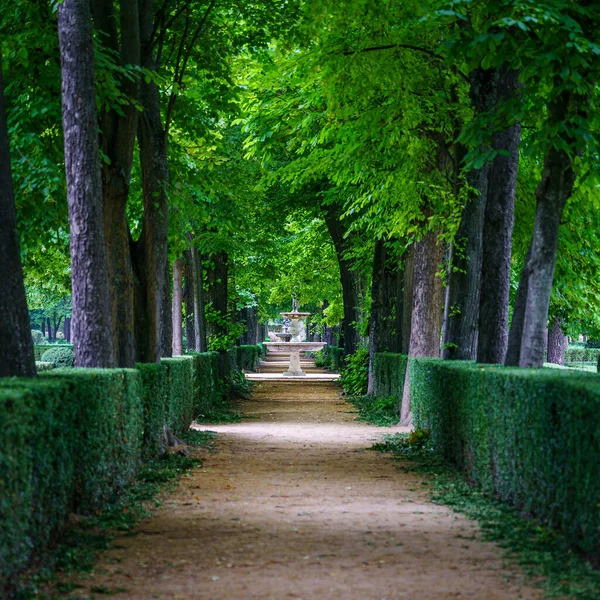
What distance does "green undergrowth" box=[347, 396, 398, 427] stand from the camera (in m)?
24.1

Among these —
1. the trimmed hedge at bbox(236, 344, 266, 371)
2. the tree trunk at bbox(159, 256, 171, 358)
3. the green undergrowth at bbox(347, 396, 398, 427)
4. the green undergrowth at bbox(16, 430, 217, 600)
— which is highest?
the tree trunk at bbox(159, 256, 171, 358)

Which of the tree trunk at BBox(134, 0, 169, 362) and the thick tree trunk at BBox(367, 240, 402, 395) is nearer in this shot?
the tree trunk at BBox(134, 0, 169, 362)

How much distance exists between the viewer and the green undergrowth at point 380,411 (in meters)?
24.1

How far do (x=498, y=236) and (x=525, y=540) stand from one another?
6528mm

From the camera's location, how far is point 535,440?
31.5 ft

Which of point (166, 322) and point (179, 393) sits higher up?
point (166, 322)

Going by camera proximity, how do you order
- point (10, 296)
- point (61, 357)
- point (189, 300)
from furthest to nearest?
1. point (61, 357)
2. point (189, 300)
3. point (10, 296)

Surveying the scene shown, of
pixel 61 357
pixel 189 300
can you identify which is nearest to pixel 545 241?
pixel 189 300

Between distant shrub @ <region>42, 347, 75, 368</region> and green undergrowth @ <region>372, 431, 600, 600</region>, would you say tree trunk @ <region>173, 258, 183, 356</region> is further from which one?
green undergrowth @ <region>372, 431, 600, 600</region>

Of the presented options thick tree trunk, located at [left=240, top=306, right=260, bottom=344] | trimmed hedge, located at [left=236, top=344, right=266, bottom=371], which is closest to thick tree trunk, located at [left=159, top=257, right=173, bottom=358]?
trimmed hedge, located at [left=236, top=344, right=266, bottom=371]

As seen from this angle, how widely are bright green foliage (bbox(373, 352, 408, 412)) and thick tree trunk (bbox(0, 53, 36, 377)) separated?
1500 centimetres

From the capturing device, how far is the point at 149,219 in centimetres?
1772

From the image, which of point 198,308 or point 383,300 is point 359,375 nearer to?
point 383,300

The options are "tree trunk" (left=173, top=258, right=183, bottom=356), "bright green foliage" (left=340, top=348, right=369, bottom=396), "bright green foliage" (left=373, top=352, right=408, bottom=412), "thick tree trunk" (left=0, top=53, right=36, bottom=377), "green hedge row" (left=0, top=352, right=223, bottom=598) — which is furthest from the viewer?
"bright green foliage" (left=340, top=348, right=369, bottom=396)
